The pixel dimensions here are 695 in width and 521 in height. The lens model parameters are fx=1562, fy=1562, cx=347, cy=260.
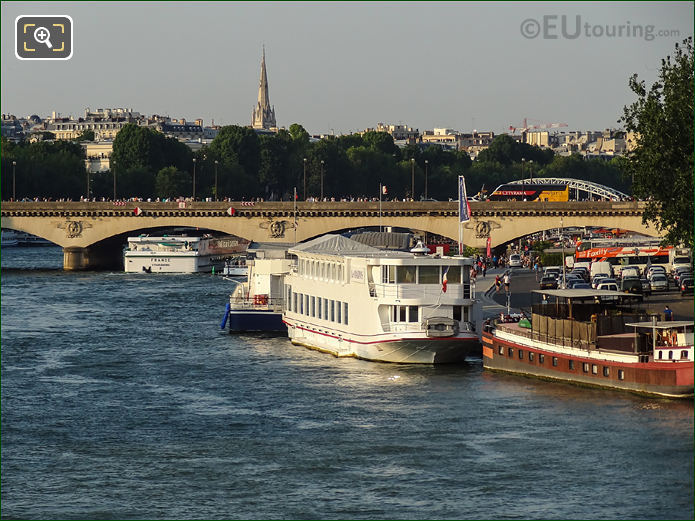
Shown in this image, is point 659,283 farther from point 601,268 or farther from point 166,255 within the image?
point 166,255

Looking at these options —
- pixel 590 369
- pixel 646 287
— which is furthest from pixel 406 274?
pixel 646 287

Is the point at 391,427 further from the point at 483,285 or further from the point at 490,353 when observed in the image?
the point at 483,285

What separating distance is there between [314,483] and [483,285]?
4497 centimetres

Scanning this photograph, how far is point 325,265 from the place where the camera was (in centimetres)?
6309

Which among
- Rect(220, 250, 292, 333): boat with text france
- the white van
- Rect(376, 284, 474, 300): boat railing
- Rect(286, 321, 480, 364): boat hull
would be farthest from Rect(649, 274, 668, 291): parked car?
Rect(376, 284, 474, 300): boat railing

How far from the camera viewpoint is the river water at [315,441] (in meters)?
36.3

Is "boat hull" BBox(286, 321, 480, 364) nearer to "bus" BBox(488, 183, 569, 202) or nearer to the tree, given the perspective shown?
the tree

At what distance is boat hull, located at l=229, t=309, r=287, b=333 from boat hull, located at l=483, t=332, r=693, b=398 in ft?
51.1

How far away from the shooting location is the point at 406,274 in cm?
5688

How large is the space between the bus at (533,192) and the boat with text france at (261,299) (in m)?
90.7

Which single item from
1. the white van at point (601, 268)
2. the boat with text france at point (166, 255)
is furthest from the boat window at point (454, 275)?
the boat with text france at point (166, 255)

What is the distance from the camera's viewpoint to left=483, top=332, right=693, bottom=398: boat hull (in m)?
47.3

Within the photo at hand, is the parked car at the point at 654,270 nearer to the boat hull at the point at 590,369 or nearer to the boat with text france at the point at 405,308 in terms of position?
the boat with text france at the point at 405,308

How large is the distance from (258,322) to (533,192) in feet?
335
